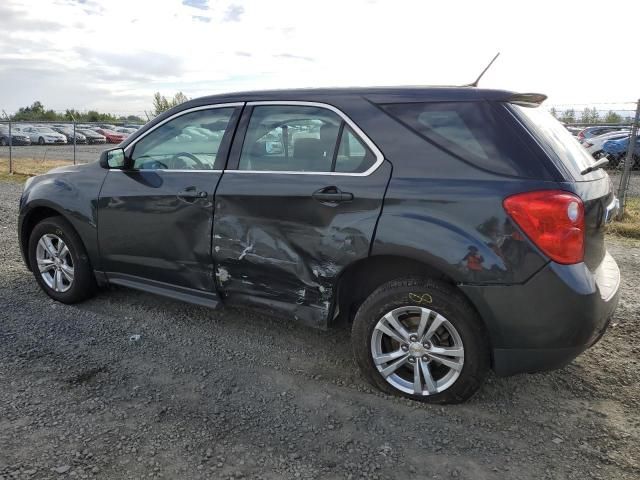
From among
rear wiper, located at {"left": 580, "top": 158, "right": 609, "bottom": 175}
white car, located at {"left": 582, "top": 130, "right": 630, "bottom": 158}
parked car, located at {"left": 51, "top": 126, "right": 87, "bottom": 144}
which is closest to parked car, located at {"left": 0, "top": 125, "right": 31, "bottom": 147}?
parked car, located at {"left": 51, "top": 126, "right": 87, "bottom": 144}

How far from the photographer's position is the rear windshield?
2742 millimetres

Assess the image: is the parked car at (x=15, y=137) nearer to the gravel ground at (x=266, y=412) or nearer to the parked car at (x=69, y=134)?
the parked car at (x=69, y=134)

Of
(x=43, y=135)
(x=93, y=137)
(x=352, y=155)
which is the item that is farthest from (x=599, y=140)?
(x=43, y=135)

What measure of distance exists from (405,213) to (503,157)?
572 mm

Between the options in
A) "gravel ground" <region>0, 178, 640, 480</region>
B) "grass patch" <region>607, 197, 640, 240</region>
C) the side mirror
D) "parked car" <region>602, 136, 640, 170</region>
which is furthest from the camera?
"parked car" <region>602, 136, 640, 170</region>

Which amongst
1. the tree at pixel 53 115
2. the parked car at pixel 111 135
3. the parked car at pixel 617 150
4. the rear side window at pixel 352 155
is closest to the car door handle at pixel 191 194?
the rear side window at pixel 352 155

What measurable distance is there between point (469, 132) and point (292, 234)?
1.17 meters

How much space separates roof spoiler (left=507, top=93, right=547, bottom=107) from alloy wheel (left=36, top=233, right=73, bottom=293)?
356 cm

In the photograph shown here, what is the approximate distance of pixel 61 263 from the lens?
4.44m

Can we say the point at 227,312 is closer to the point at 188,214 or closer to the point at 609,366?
the point at 188,214

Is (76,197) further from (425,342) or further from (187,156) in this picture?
(425,342)

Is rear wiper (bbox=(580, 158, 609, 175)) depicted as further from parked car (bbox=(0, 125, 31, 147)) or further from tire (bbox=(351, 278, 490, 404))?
parked car (bbox=(0, 125, 31, 147))

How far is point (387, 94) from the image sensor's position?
3.05 m

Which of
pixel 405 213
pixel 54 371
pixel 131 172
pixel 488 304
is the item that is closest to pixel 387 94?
pixel 405 213
